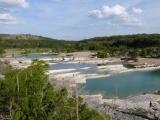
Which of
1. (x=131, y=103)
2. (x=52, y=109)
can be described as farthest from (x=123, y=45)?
(x=52, y=109)

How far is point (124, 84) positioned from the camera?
68.2 meters

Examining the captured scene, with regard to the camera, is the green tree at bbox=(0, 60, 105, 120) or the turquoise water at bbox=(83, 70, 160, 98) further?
→ the turquoise water at bbox=(83, 70, 160, 98)

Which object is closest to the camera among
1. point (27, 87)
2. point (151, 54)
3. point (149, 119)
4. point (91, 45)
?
point (27, 87)

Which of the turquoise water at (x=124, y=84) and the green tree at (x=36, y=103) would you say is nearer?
the green tree at (x=36, y=103)

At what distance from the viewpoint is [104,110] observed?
41281 millimetres

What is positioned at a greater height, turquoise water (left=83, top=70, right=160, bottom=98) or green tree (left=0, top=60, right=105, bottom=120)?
green tree (left=0, top=60, right=105, bottom=120)

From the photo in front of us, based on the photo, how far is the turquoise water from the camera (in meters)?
59.7

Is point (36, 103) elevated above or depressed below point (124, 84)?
above

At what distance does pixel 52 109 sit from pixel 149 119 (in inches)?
630

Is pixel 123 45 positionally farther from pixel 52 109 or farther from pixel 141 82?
pixel 52 109

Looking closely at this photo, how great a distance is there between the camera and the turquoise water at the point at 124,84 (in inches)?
2349

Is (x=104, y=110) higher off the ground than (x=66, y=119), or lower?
lower

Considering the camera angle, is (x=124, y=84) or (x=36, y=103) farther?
(x=124, y=84)

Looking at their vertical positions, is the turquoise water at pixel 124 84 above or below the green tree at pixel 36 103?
below
